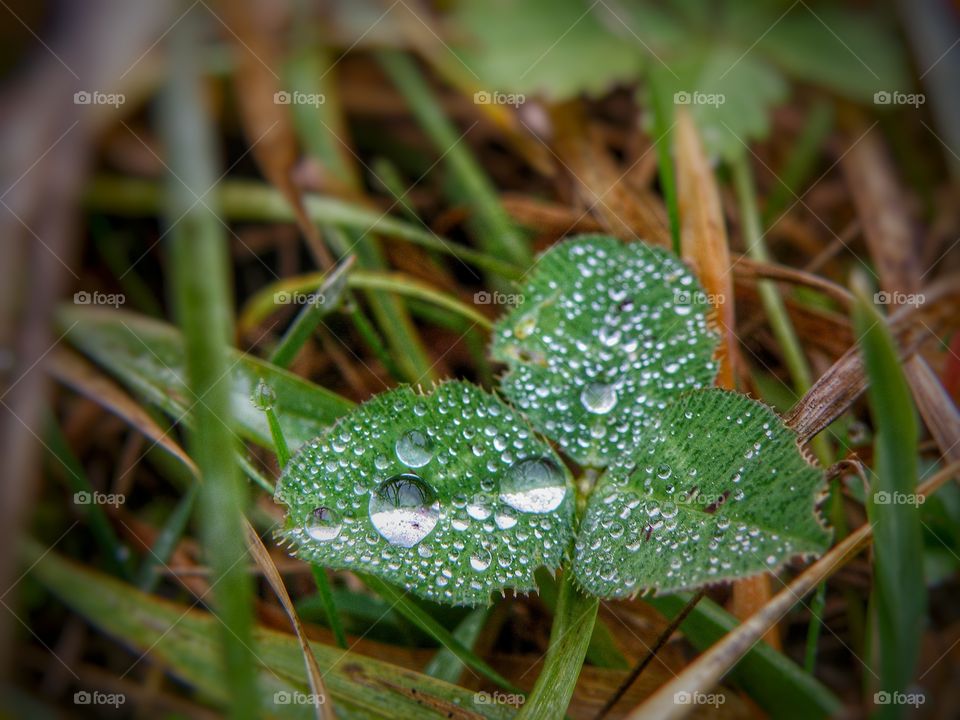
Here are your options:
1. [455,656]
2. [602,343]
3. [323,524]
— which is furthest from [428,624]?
[602,343]

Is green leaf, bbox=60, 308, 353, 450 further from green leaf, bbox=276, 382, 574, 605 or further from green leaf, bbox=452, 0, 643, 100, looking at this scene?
green leaf, bbox=452, 0, 643, 100

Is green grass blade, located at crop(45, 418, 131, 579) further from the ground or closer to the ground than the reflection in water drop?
further from the ground

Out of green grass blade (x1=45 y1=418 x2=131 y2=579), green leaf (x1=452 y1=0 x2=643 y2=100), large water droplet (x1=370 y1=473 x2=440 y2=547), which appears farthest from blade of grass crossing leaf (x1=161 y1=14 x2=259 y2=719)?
green leaf (x1=452 y1=0 x2=643 y2=100)

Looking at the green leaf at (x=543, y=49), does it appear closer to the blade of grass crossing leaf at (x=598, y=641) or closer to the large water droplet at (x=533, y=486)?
the large water droplet at (x=533, y=486)

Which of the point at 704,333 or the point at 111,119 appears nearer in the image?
the point at 704,333

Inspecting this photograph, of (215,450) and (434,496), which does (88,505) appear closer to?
(215,450)

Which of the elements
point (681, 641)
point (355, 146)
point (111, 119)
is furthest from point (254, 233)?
point (681, 641)

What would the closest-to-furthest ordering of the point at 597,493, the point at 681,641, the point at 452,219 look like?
the point at 597,493 → the point at 681,641 → the point at 452,219

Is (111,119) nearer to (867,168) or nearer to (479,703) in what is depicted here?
(479,703)
